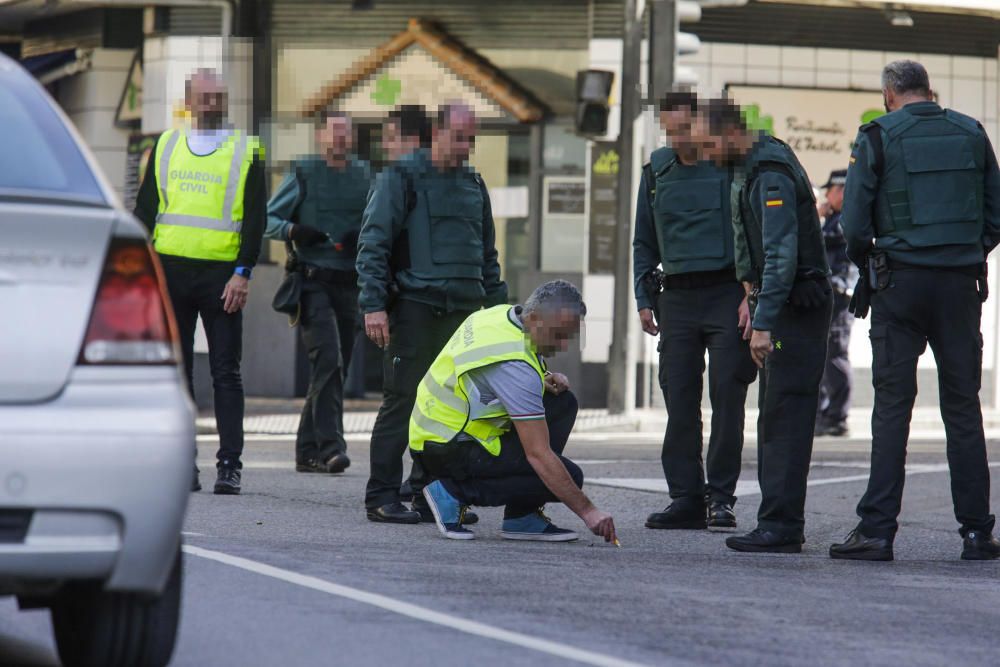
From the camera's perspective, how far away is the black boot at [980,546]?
762 centimetres

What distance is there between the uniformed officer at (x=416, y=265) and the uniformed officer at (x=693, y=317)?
0.84 metres


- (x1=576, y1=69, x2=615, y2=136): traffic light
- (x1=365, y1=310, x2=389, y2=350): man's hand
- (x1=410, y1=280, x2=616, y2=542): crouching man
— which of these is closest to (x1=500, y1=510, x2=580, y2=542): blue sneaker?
(x1=410, y1=280, x2=616, y2=542): crouching man

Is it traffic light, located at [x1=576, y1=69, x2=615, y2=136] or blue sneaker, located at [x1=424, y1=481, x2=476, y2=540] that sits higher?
traffic light, located at [x1=576, y1=69, x2=615, y2=136]

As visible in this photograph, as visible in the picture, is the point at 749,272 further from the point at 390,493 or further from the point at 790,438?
the point at 390,493

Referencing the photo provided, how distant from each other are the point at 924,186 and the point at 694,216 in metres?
1.26

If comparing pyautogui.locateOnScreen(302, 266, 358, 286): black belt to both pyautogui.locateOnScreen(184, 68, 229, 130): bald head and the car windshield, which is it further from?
the car windshield

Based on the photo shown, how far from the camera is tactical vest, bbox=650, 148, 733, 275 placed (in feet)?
27.4

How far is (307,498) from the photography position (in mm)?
9258

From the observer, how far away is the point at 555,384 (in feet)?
25.4

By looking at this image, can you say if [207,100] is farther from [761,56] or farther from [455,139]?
[761,56]

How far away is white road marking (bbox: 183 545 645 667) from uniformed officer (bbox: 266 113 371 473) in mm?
4139

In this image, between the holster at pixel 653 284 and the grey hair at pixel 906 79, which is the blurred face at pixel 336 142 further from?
the grey hair at pixel 906 79

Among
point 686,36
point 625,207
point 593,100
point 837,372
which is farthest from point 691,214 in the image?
point 686,36

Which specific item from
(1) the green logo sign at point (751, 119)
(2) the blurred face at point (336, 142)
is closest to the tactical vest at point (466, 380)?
(1) the green logo sign at point (751, 119)
